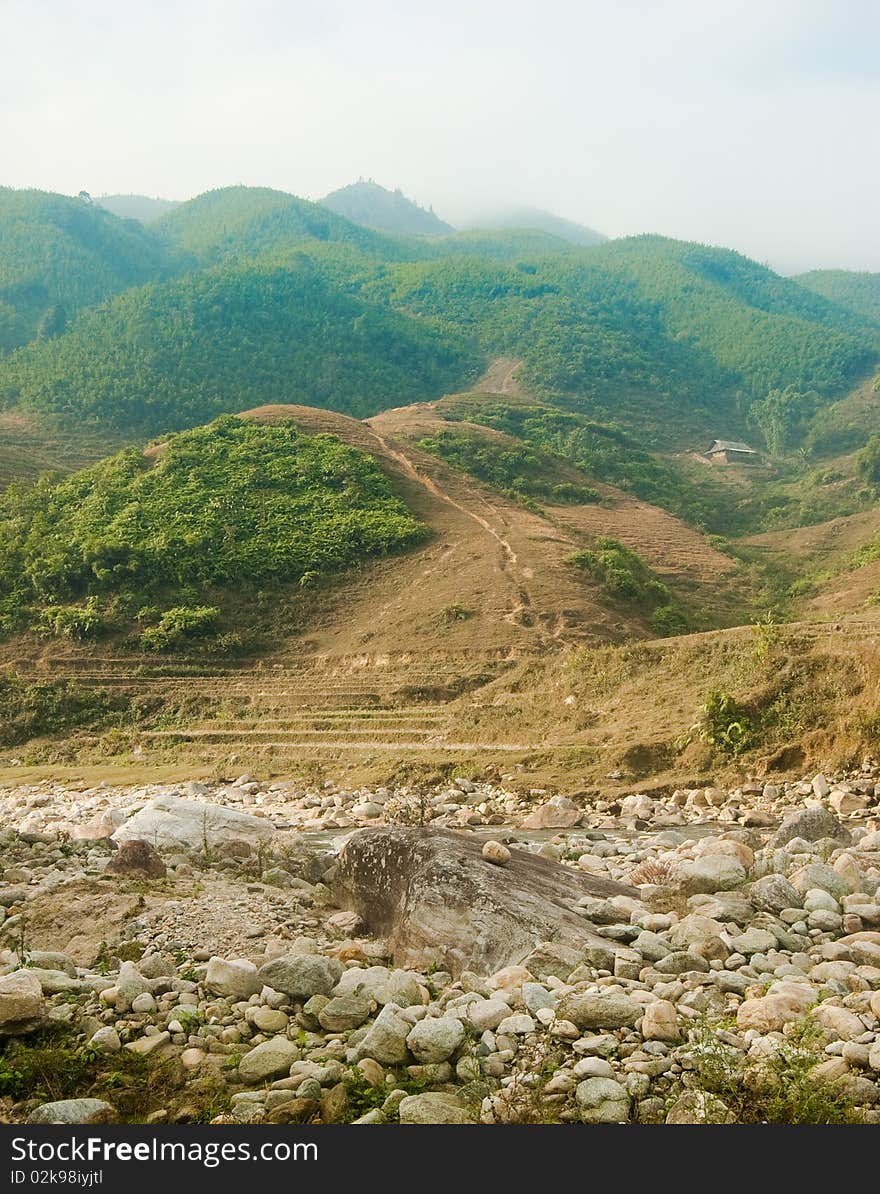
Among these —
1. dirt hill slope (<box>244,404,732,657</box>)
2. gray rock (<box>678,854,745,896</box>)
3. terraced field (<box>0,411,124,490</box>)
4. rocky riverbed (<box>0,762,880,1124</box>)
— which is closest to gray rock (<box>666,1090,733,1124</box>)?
rocky riverbed (<box>0,762,880,1124</box>)

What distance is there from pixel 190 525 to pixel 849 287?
150155 millimetres

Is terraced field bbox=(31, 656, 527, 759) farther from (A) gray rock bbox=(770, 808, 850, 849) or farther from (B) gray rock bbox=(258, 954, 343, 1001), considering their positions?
(B) gray rock bbox=(258, 954, 343, 1001)

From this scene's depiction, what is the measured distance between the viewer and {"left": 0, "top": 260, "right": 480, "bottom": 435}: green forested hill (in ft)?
233

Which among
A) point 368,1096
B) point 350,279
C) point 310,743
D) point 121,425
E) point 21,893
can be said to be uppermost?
point 350,279

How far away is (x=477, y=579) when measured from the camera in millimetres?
30891

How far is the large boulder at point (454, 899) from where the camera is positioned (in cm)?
582

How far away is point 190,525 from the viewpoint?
114 ft

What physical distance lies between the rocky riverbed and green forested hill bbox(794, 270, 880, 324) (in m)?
153

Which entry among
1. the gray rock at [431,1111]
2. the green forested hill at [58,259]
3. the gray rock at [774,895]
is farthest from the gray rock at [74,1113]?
the green forested hill at [58,259]

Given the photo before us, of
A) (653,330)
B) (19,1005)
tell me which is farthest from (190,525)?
(653,330)

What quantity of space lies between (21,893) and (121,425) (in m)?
65.4

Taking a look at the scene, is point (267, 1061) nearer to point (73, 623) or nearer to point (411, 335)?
point (73, 623)

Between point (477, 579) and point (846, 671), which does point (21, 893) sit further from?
point (477, 579)

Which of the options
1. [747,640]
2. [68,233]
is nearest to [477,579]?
[747,640]
